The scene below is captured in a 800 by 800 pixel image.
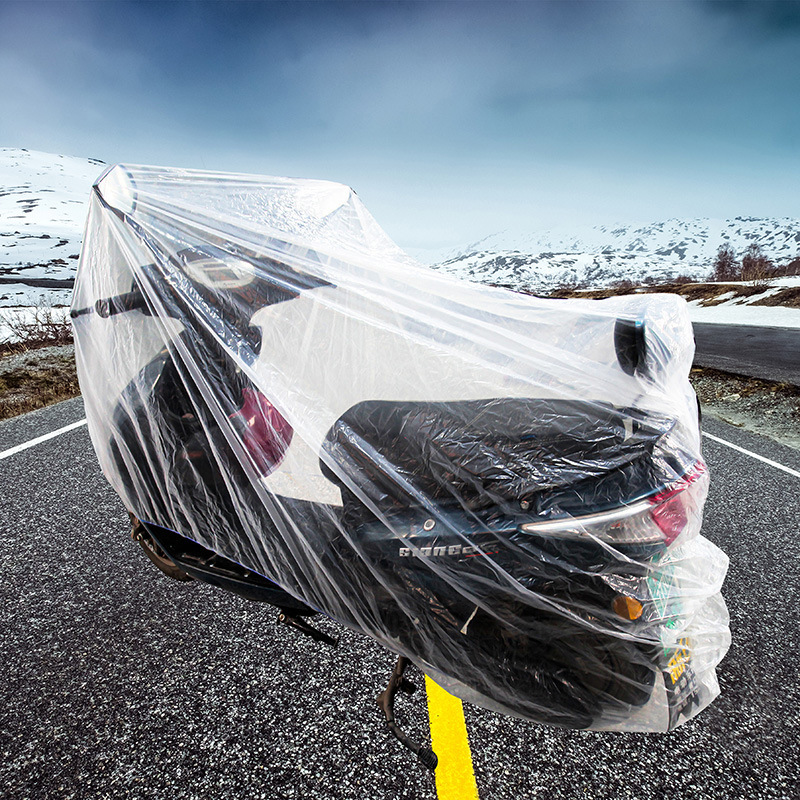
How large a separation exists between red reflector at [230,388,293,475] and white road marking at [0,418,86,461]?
3077 millimetres

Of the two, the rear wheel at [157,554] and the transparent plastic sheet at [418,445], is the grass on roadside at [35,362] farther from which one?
the transparent plastic sheet at [418,445]

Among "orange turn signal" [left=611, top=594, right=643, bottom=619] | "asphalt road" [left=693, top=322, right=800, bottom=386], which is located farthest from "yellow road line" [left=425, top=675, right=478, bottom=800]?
"asphalt road" [left=693, top=322, right=800, bottom=386]

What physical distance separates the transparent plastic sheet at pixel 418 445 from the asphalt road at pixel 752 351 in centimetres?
640

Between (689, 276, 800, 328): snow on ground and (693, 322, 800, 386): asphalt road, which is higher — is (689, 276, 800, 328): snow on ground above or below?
below

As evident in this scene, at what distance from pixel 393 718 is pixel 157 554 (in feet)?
3.59

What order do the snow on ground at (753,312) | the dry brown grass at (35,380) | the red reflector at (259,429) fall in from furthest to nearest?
the snow on ground at (753,312), the dry brown grass at (35,380), the red reflector at (259,429)

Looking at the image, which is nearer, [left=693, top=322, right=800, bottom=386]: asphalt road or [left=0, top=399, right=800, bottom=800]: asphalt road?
[left=0, top=399, right=800, bottom=800]: asphalt road

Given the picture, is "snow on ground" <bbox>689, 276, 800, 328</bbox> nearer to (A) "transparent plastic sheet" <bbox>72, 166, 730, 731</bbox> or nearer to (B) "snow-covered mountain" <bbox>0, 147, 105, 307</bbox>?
(A) "transparent plastic sheet" <bbox>72, 166, 730, 731</bbox>

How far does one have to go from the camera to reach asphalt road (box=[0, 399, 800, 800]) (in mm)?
1320

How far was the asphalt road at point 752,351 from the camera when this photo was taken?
23.4 ft

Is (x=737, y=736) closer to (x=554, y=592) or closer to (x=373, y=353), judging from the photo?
(x=554, y=592)

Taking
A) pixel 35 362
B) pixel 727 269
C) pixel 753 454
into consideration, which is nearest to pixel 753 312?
pixel 753 454

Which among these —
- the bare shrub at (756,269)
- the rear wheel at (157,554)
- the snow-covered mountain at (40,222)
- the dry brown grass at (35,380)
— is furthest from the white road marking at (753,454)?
the bare shrub at (756,269)

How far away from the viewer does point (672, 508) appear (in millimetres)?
1211
